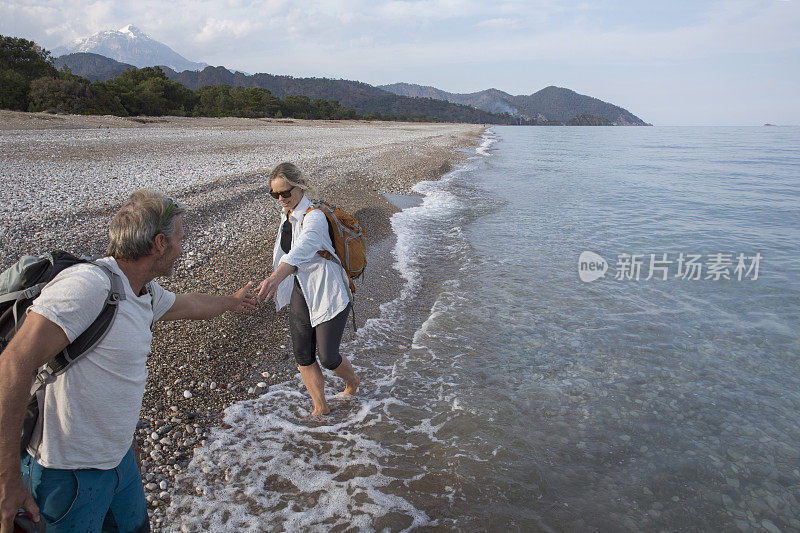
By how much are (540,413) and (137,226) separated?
4449mm

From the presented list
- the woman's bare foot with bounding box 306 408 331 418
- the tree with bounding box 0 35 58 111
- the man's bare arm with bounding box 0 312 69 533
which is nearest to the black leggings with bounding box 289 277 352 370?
the woman's bare foot with bounding box 306 408 331 418

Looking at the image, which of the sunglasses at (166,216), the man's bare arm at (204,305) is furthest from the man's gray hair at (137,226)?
the man's bare arm at (204,305)

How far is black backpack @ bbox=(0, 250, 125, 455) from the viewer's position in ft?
5.56

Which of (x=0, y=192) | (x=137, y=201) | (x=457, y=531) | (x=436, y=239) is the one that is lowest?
(x=457, y=531)

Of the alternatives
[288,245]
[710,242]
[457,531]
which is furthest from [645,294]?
[288,245]

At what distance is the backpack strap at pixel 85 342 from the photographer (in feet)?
5.82

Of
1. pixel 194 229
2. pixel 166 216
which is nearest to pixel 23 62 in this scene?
pixel 194 229

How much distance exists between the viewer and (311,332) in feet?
13.4

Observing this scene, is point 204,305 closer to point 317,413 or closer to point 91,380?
point 91,380

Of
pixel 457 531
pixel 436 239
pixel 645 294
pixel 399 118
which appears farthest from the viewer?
pixel 399 118

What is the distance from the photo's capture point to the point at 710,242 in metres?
12.9

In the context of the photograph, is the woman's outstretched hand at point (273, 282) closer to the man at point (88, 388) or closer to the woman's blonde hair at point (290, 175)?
the woman's blonde hair at point (290, 175)

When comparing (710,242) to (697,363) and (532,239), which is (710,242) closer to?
(532,239)

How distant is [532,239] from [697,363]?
6334mm
